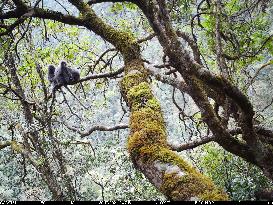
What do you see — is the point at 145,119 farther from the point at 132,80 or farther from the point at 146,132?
the point at 132,80

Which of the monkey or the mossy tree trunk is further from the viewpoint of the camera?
the monkey

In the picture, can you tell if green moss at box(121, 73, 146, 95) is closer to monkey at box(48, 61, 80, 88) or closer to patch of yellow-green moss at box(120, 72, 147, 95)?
patch of yellow-green moss at box(120, 72, 147, 95)

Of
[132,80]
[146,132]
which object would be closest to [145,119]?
[146,132]

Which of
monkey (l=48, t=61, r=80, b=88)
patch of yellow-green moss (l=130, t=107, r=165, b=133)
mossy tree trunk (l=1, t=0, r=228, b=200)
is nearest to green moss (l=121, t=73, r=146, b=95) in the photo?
mossy tree trunk (l=1, t=0, r=228, b=200)

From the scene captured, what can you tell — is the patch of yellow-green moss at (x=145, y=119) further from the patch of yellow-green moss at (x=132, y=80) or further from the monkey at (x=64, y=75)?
the monkey at (x=64, y=75)

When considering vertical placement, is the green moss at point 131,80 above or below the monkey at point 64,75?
below

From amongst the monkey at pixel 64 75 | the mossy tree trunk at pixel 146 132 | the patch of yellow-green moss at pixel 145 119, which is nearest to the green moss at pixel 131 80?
the mossy tree trunk at pixel 146 132

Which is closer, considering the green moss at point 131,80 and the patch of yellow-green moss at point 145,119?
the patch of yellow-green moss at point 145,119

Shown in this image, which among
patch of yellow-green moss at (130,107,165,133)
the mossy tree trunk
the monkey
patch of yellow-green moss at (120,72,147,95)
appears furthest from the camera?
the monkey

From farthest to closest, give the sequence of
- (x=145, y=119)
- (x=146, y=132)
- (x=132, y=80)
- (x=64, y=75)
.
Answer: (x=64, y=75) → (x=132, y=80) → (x=145, y=119) → (x=146, y=132)

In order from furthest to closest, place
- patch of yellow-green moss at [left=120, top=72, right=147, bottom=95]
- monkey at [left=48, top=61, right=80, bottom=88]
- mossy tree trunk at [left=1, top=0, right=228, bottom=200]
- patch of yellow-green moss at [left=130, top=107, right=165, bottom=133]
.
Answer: monkey at [left=48, top=61, right=80, bottom=88] → patch of yellow-green moss at [left=120, top=72, right=147, bottom=95] → patch of yellow-green moss at [left=130, top=107, right=165, bottom=133] → mossy tree trunk at [left=1, top=0, right=228, bottom=200]

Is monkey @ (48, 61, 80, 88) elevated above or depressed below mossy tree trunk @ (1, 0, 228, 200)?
above

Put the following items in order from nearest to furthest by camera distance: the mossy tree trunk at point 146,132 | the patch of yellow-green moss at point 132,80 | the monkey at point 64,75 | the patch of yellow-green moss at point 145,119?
1. the mossy tree trunk at point 146,132
2. the patch of yellow-green moss at point 145,119
3. the patch of yellow-green moss at point 132,80
4. the monkey at point 64,75

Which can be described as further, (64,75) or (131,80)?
(64,75)
